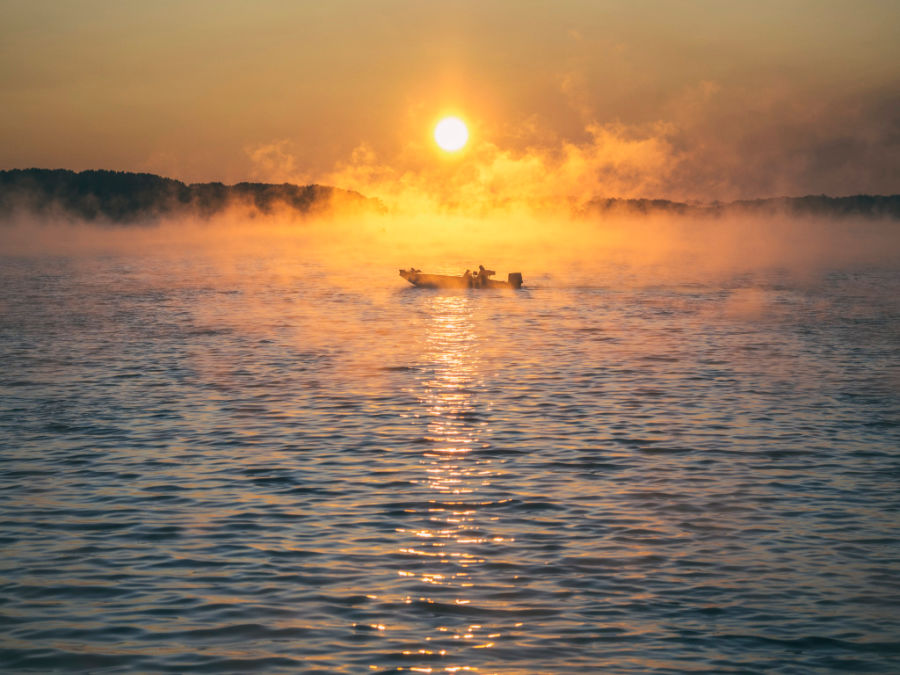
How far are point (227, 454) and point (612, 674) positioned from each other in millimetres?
14724

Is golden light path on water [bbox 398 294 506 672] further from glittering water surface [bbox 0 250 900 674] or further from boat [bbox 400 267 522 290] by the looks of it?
boat [bbox 400 267 522 290]

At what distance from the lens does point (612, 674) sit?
12.4m

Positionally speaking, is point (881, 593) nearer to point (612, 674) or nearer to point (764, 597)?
point (764, 597)

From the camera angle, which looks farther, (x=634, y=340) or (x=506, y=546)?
(x=634, y=340)

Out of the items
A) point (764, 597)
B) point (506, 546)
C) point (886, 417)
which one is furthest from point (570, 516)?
point (886, 417)

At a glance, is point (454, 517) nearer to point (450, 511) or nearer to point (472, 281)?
point (450, 511)

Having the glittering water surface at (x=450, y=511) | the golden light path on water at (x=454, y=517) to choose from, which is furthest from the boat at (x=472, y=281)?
the golden light path on water at (x=454, y=517)

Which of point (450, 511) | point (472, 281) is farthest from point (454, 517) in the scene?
point (472, 281)

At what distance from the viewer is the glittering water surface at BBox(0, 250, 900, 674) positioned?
13.5 meters

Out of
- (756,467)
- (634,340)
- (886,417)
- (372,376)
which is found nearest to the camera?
(756,467)

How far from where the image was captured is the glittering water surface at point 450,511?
1351 cm

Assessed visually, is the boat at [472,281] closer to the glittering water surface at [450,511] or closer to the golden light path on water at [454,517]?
the glittering water surface at [450,511]

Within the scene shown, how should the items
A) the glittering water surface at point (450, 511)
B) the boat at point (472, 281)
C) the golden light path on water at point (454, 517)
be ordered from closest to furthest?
the glittering water surface at point (450, 511) < the golden light path on water at point (454, 517) < the boat at point (472, 281)

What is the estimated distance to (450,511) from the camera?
19.9m
